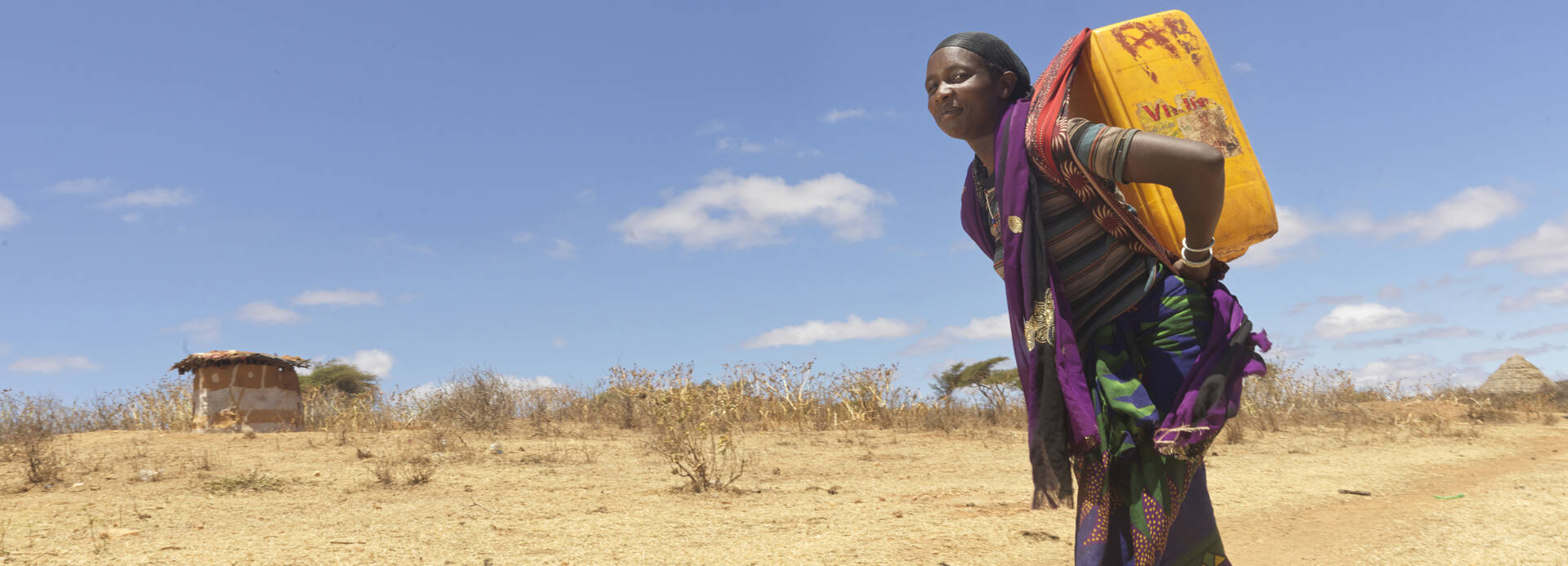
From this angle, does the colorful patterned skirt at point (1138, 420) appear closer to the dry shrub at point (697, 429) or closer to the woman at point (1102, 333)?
the woman at point (1102, 333)

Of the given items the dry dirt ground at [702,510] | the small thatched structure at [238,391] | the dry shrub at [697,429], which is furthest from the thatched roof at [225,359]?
the dry shrub at [697,429]

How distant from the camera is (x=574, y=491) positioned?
6484 mm

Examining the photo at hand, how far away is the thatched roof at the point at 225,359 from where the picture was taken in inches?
465

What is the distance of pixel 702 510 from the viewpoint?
576 centimetres

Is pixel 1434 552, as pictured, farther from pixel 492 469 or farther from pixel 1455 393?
pixel 1455 393

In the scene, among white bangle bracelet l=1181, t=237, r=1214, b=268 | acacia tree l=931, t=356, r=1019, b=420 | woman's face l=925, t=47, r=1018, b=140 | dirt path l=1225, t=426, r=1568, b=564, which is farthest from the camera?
acacia tree l=931, t=356, r=1019, b=420

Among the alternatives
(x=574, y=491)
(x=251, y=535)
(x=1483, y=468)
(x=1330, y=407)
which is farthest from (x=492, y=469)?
(x=1330, y=407)

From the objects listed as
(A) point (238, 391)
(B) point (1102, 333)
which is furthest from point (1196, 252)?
(A) point (238, 391)

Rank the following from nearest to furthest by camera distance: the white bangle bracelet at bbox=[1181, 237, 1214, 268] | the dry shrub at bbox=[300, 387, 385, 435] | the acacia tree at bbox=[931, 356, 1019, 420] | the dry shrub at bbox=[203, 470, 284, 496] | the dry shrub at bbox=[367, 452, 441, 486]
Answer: the white bangle bracelet at bbox=[1181, 237, 1214, 268]
the dry shrub at bbox=[203, 470, 284, 496]
the dry shrub at bbox=[367, 452, 441, 486]
the dry shrub at bbox=[300, 387, 385, 435]
the acacia tree at bbox=[931, 356, 1019, 420]

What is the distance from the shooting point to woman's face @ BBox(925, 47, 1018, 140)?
2.11m

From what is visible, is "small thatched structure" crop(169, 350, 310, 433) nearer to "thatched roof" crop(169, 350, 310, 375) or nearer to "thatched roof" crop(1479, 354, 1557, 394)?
"thatched roof" crop(169, 350, 310, 375)

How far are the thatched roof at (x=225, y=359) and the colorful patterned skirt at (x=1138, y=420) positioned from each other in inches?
496

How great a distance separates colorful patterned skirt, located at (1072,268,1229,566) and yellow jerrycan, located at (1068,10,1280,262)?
0.16 meters

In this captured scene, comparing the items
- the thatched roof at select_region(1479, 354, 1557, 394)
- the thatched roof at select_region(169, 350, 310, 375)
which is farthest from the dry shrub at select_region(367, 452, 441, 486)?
the thatched roof at select_region(1479, 354, 1557, 394)
